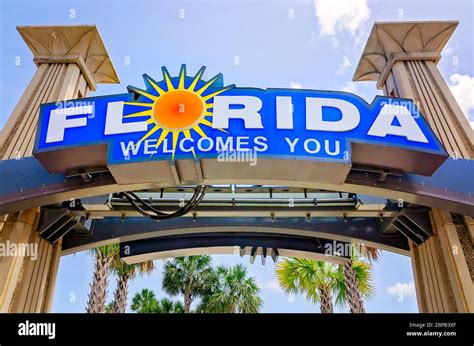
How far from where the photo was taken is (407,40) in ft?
28.1

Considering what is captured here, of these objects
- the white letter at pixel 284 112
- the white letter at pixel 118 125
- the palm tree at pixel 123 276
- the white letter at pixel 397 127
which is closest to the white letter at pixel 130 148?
the white letter at pixel 118 125

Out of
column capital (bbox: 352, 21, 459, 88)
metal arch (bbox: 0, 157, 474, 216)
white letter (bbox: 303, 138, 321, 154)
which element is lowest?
metal arch (bbox: 0, 157, 474, 216)

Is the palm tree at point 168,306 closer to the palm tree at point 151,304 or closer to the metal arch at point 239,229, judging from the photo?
the palm tree at point 151,304

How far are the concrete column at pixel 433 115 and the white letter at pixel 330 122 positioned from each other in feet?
8.57

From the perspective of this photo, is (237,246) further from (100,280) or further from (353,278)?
(100,280)

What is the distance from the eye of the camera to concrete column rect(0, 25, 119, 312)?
627 centimetres

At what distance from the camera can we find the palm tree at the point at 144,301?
75.4 feet

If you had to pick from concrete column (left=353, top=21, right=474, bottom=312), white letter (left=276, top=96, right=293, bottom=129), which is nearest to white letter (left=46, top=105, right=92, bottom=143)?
white letter (left=276, top=96, right=293, bottom=129)

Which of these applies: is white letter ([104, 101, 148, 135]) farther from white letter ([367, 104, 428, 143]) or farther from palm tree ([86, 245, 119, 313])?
palm tree ([86, 245, 119, 313])

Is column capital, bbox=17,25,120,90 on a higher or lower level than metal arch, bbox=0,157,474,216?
higher

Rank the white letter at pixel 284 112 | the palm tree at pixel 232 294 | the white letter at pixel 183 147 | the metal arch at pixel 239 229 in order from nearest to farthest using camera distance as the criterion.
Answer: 1. the white letter at pixel 183 147
2. the white letter at pixel 284 112
3. the metal arch at pixel 239 229
4. the palm tree at pixel 232 294

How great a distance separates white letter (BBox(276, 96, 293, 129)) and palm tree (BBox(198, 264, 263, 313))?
1769 centimetres

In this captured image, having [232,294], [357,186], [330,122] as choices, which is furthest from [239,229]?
[232,294]

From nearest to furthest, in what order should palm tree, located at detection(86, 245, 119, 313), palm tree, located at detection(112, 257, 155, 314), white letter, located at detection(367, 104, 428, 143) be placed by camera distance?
white letter, located at detection(367, 104, 428, 143)
palm tree, located at detection(86, 245, 119, 313)
palm tree, located at detection(112, 257, 155, 314)
